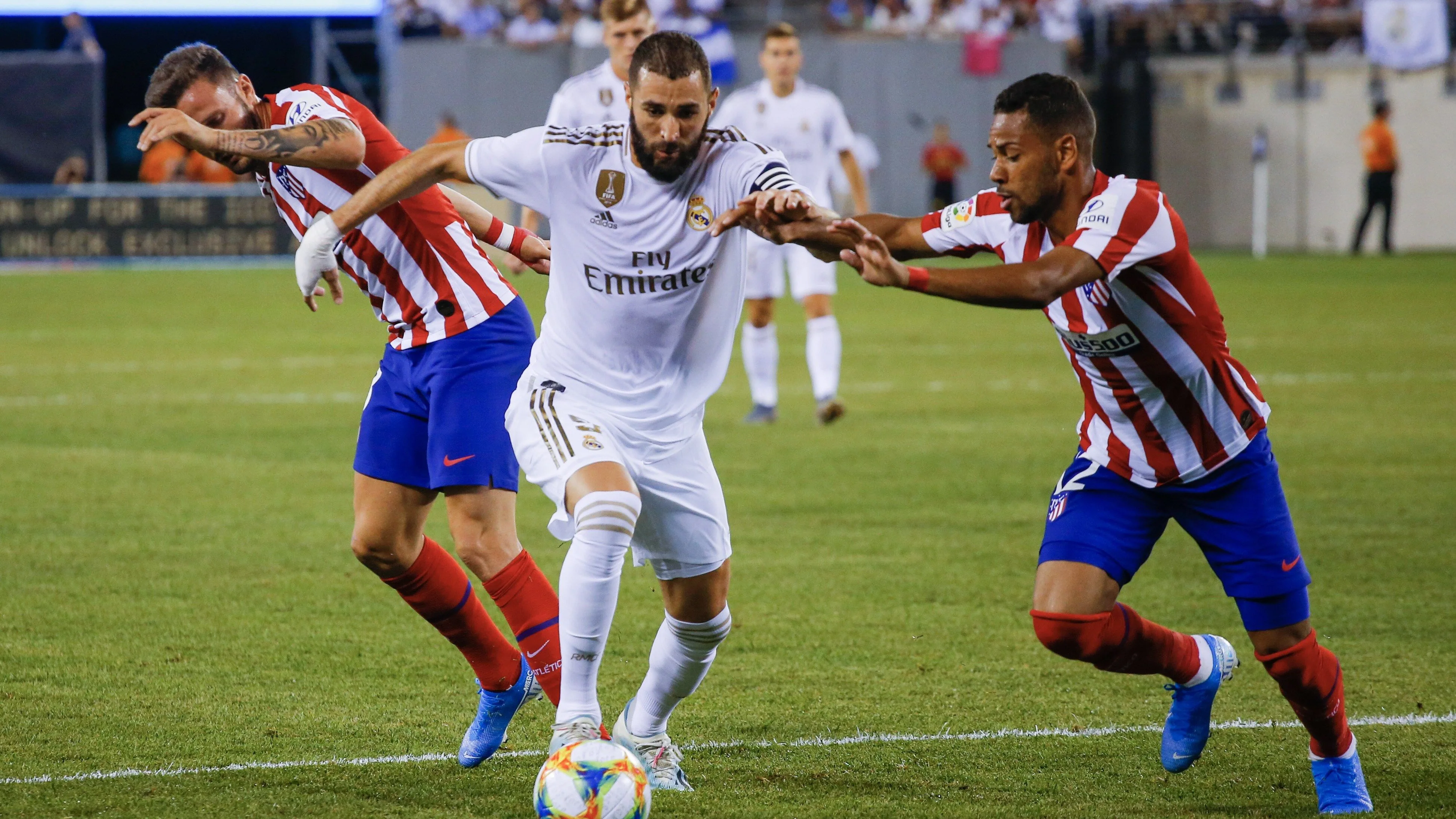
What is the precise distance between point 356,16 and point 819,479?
2448cm

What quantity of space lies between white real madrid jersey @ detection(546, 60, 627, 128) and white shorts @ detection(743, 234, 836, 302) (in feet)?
4.60

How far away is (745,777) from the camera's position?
4.69 m

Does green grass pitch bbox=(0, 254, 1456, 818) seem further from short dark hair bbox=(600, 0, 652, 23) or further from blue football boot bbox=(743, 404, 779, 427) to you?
short dark hair bbox=(600, 0, 652, 23)

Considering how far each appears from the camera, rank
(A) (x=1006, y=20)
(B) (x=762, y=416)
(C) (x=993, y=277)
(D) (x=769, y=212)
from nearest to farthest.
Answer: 1. (C) (x=993, y=277)
2. (D) (x=769, y=212)
3. (B) (x=762, y=416)
4. (A) (x=1006, y=20)

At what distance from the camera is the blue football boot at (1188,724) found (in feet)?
15.5

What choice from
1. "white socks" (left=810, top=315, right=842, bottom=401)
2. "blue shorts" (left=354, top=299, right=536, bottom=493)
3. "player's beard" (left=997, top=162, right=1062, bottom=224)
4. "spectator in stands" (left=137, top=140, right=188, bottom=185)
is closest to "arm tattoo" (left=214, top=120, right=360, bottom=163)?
"blue shorts" (left=354, top=299, right=536, bottom=493)

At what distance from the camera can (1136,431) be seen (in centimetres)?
455

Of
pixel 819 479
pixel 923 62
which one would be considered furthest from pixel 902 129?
pixel 819 479

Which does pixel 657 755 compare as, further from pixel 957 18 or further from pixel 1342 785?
pixel 957 18

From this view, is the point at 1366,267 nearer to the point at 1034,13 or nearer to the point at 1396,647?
the point at 1034,13

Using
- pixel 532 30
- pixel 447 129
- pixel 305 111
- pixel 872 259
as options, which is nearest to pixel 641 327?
pixel 872 259

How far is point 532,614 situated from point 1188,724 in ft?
5.95

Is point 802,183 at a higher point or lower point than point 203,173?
lower

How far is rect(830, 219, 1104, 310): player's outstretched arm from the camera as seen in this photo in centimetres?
396
